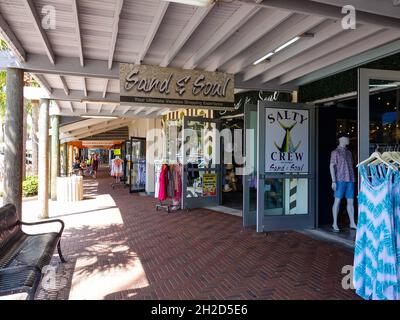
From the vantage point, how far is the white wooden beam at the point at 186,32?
12.4ft

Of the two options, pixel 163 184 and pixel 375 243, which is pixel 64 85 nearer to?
pixel 163 184

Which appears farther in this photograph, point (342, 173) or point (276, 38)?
point (342, 173)

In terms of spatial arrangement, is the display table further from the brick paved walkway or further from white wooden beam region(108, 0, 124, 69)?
white wooden beam region(108, 0, 124, 69)

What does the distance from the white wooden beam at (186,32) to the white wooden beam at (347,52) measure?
2202mm

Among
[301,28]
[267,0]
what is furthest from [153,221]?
[267,0]

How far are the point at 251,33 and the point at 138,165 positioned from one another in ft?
32.8

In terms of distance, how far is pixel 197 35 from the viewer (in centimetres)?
467

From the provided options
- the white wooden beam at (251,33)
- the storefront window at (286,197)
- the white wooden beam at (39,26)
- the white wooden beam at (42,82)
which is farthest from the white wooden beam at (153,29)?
the storefront window at (286,197)

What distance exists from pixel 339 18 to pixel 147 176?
34.3 ft

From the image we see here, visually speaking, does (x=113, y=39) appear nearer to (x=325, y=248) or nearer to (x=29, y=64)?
(x=29, y=64)

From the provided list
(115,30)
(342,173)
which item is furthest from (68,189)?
(342,173)

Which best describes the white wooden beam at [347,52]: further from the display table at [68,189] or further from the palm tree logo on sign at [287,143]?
the display table at [68,189]

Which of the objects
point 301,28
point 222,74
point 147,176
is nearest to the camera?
point 301,28

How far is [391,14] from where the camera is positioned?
3.15 meters
